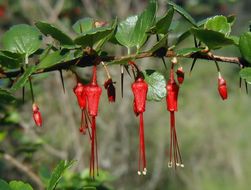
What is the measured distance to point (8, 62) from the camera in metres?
0.96

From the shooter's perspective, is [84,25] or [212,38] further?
[84,25]

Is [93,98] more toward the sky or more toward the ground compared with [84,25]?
more toward the ground

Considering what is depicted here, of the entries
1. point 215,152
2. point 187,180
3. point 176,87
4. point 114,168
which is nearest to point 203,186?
point 187,180

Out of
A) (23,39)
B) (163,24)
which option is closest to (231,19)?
(163,24)

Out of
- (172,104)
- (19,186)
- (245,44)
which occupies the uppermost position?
(245,44)

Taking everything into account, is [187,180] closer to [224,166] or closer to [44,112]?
[224,166]

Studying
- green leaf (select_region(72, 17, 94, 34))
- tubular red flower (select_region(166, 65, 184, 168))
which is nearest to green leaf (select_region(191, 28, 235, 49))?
tubular red flower (select_region(166, 65, 184, 168))

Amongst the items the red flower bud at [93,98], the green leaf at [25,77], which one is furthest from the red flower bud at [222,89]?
the green leaf at [25,77]

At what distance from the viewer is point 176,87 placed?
39.5 inches

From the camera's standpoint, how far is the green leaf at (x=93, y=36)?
84 centimetres

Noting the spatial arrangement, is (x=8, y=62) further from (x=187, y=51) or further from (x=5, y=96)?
(x=187, y=51)

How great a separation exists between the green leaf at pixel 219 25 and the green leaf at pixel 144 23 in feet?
0.37

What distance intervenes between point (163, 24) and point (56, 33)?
18 cm

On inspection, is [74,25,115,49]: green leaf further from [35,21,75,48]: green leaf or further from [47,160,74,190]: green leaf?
[47,160,74,190]: green leaf
